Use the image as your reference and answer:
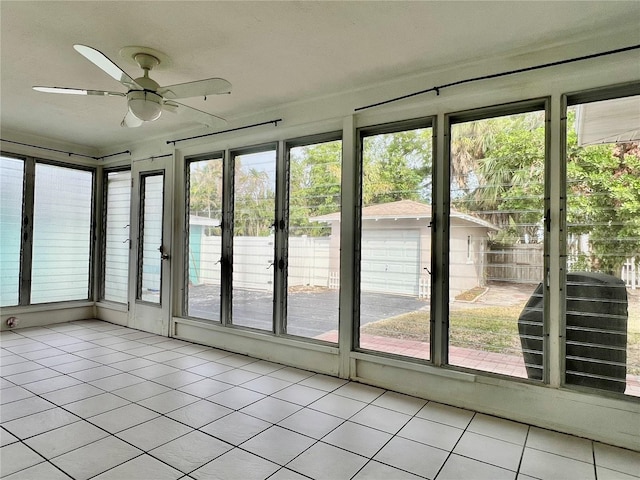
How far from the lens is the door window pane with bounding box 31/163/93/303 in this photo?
5.08m

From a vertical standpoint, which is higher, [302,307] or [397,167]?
[397,167]

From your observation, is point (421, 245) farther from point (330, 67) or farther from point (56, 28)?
point (56, 28)

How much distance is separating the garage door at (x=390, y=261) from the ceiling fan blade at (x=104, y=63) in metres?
2.08

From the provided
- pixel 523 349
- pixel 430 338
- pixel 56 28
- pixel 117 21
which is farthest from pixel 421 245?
pixel 56 28

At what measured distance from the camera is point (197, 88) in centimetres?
246

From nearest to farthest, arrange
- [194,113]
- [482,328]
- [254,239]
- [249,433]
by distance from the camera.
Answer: [249,433] → [482,328] → [194,113] → [254,239]

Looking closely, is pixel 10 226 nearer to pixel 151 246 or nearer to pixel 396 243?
pixel 151 246

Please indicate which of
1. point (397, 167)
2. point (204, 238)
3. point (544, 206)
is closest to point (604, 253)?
point (544, 206)

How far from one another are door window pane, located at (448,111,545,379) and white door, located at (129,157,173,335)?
3.40 m

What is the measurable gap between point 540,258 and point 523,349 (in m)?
0.64

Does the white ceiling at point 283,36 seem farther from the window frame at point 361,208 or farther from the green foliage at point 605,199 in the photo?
the green foliage at point 605,199

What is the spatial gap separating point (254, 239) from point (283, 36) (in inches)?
84.1

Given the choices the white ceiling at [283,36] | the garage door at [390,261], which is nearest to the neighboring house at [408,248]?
the garage door at [390,261]

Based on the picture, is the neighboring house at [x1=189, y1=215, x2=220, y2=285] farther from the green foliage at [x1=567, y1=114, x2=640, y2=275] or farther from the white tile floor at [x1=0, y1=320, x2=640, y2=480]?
the green foliage at [x1=567, y1=114, x2=640, y2=275]
